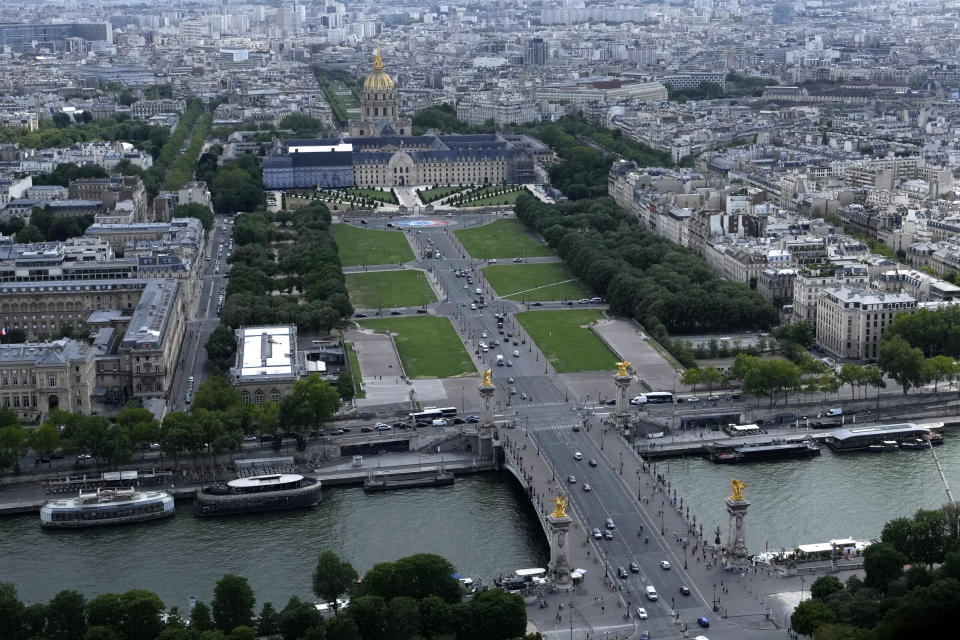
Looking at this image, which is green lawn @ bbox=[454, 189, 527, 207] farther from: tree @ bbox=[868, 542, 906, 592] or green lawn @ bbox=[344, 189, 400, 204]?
tree @ bbox=[868, 542, 906, 592]

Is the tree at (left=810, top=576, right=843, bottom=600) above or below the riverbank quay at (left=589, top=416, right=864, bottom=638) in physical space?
above

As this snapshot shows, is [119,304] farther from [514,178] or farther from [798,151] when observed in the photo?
[798,151]

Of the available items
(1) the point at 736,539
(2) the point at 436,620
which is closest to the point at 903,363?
(1) the point at 736,539

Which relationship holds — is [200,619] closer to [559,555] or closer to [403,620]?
[403,620]

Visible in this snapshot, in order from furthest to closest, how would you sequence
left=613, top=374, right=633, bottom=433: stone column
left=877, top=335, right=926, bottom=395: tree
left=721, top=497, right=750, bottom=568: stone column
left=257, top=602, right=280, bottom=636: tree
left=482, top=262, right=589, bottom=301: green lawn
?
left=482, top=262, right=589, bottom=301: green lawn, left=877, top=335, right=926, bottom=395: tree, left=613, top=374, right=633, bottom=433: stone column, left=721, top=497, right=750, bottom=568: stone column, left=257, top=602, right=280, bottom=636: tree

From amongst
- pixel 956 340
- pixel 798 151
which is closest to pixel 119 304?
pixel 956 340

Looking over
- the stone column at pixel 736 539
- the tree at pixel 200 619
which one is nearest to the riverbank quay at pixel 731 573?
the stone column at pixel 736 539

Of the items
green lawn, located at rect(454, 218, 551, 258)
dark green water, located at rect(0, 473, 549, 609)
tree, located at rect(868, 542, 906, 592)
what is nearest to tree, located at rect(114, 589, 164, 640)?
dark green water, located at rect(0, 473, 549, 609)
